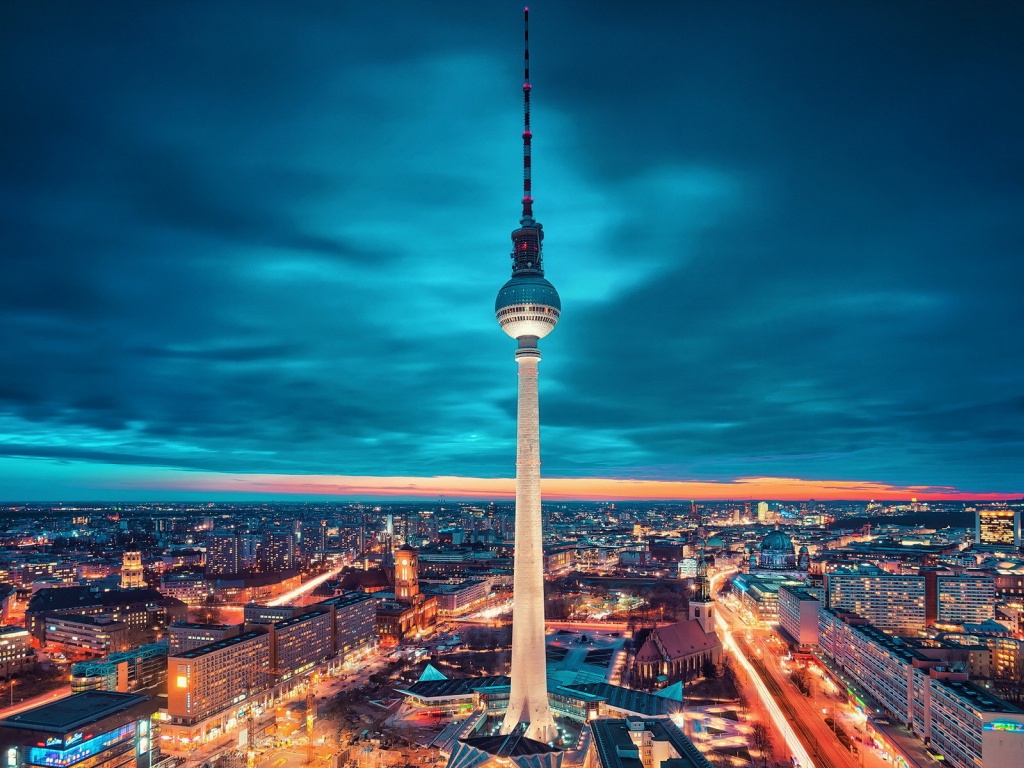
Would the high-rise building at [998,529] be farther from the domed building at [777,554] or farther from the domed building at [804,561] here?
the domed building at [777,554]

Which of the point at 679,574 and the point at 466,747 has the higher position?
the point at 466,747

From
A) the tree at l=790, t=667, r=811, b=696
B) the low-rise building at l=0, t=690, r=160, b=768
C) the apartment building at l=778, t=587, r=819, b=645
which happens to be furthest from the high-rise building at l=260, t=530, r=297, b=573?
the tree at l=790, t=667, r=811, b=696

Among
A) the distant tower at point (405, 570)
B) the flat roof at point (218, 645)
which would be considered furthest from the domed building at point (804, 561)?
the flat roof at point (218, 645)

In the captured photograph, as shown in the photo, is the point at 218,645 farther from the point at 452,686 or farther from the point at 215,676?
the point at 452,686

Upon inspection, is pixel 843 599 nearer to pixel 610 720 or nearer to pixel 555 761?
pixel 610 720

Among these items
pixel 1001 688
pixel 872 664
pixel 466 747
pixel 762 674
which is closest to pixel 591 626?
pixel 762 674

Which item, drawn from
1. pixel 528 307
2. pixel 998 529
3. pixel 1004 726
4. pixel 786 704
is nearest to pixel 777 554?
pixel 998 529

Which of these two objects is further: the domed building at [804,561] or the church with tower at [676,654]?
the domed building at [804,561]
